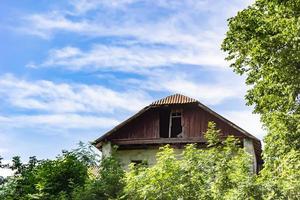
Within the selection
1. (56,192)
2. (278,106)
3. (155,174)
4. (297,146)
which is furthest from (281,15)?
(56,192)

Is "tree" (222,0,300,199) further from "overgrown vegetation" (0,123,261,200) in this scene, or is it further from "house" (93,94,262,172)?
"house" (93,94,262,172)

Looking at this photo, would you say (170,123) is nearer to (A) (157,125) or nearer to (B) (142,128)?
(A) (157,125)

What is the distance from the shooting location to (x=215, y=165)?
11734mm

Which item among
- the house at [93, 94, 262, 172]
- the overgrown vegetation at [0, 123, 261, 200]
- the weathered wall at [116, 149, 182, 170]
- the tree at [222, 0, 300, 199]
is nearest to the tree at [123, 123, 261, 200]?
the overgrown vegetation at [0, 123, 261, 200]

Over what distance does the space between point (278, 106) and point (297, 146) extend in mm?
1446

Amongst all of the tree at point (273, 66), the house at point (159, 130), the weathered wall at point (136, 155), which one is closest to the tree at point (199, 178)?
the tree at point (273, 66)

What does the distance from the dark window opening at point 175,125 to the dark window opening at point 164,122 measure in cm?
29

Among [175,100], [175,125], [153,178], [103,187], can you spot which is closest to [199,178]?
[153,178]

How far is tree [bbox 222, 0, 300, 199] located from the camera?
13.8 metres

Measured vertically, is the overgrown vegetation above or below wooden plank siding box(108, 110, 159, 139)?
below

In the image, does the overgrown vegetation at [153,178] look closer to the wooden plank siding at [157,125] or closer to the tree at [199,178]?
the tree at [199,178]

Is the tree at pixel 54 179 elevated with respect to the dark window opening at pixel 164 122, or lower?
lower

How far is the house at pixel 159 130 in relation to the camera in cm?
2334

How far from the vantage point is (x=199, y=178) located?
1158cm
